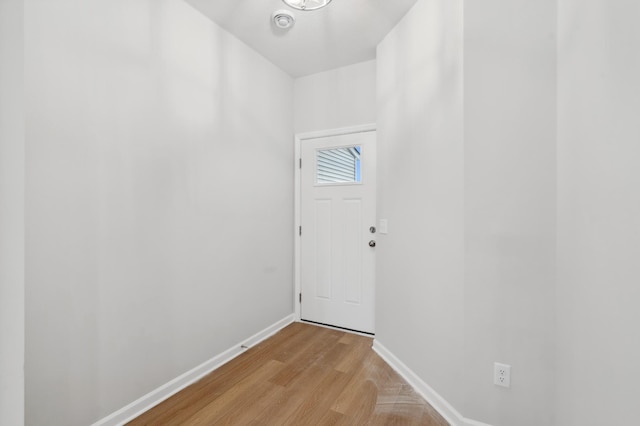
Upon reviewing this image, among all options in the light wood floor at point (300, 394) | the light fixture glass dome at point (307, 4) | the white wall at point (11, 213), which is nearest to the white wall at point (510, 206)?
the light wood floor at point (300, 394)

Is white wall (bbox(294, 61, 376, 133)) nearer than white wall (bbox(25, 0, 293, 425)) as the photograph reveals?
No

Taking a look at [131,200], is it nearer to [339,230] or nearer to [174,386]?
[174,386]

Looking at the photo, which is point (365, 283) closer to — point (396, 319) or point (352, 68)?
Result: point (396, 319)

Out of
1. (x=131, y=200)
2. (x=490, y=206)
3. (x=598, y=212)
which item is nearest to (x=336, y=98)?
(x=490, y=206)

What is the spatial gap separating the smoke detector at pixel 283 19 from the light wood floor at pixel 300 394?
8.64 ft

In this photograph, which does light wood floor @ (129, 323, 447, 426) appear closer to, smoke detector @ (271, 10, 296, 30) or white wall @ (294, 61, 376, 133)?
white wall @ (294, 61, 376, 133)

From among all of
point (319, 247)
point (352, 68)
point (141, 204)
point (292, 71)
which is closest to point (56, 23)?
point (141, 204)

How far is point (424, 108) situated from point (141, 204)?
1.88 metres

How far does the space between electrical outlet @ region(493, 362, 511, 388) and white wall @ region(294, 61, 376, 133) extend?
2.10 m

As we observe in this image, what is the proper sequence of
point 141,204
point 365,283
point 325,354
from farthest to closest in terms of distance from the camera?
point 365,283, point 325,354, point 141,204

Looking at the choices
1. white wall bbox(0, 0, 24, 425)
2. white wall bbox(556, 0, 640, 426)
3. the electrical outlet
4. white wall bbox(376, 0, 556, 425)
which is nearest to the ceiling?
white wall bbox(376, 0, 556, 425)

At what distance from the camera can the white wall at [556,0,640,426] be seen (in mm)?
986

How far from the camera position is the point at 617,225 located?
1043 millimetres

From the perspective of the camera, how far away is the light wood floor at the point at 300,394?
165 cm
